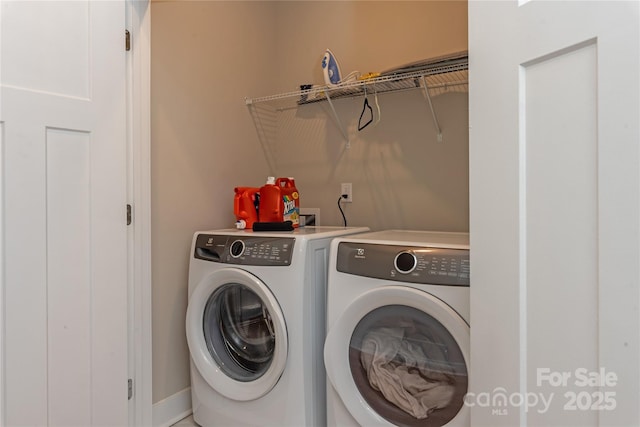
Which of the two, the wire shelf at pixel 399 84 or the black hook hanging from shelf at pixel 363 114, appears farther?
the black hook hanging from shelf at pixel 363 114

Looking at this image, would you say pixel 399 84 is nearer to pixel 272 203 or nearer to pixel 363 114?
pixel 363 114

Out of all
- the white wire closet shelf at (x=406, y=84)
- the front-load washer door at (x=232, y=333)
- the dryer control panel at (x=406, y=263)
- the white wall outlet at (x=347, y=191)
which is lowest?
the front-load washer door at (x=232, y=333)

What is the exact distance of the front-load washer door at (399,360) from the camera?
49.3 inches

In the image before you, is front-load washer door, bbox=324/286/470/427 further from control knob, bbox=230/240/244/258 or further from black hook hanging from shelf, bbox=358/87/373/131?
black hook hanging from shelf, bbox=358/87/373/131

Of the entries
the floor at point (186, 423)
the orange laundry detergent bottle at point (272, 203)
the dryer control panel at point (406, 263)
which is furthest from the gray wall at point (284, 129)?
the dryer control panel at point (406, 263)

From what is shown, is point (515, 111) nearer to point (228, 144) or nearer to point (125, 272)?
point (125, 272)

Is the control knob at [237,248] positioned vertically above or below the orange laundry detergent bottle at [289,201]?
below

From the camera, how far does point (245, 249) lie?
1.66 m

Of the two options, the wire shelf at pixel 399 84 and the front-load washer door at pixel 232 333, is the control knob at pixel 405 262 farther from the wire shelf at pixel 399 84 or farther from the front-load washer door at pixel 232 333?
the wire shelf at pixel 399 84

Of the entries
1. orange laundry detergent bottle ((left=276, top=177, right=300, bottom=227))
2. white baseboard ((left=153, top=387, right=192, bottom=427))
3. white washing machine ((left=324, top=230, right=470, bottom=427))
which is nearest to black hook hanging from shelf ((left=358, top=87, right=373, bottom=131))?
orange laundry detergent bottle ((left=276, top=177, right=300, bottom=227))

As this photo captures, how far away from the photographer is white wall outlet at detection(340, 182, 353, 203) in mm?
2264

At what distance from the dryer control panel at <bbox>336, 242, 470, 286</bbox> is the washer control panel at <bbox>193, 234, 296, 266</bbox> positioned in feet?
0.73

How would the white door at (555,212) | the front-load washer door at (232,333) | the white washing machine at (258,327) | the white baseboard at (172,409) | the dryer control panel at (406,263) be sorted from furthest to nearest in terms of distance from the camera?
1. the white baseboard at (172,409)
2. the front-load washer door at (232,333)
3. the white washing machine at (258,327)
4. the dryer control panel at (406,263)
5. the white door at (555,212)

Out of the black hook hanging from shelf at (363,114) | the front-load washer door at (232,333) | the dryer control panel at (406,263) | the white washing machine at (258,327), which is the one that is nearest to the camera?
the dryer control panel at (406,263)
